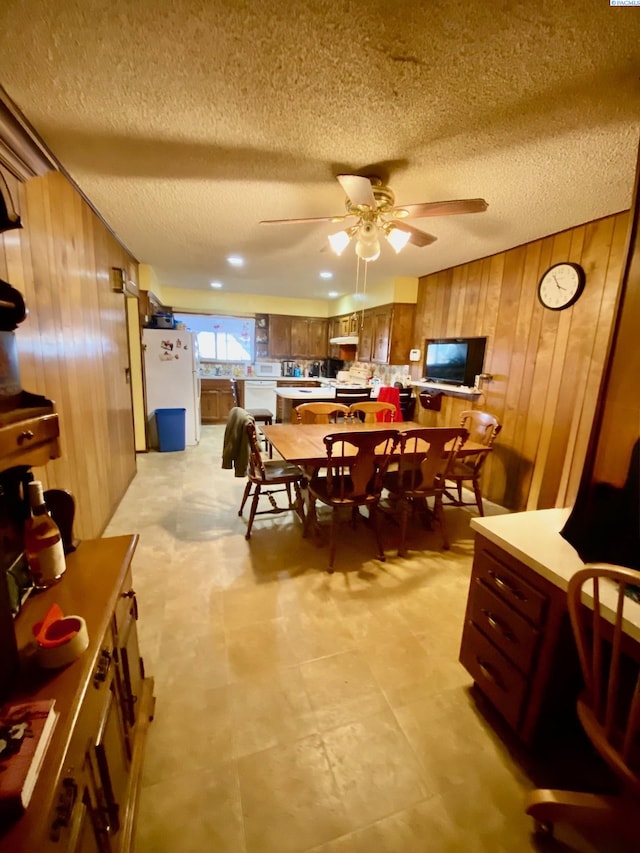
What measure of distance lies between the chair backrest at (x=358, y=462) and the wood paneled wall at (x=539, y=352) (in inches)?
60.2

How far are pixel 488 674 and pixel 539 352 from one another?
8.84 ft

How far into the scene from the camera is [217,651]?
67.6 inches

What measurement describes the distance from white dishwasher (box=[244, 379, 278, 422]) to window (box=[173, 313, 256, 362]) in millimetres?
742

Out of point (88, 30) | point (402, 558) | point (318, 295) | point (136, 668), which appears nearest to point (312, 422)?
point (402, 558)

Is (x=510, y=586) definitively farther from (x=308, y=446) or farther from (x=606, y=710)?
(x=308, y=446)

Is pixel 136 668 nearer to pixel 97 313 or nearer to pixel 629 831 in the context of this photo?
pixel 629 831

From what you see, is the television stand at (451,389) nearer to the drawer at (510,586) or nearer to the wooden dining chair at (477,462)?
the wooden dining chair at (477,462)

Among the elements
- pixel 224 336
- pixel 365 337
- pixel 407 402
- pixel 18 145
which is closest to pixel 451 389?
pixel 407 402

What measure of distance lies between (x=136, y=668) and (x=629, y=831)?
5.07 feet

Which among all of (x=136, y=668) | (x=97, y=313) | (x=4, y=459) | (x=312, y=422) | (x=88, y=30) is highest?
(x=88, y=30)

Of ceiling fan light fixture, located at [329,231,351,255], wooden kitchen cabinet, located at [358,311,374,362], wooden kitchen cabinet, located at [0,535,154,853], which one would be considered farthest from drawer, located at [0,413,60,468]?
wooden kitchen cabinet, located at [358,311,374,362]

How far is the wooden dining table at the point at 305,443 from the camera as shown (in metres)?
2.32

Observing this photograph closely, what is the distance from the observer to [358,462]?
7.56ft

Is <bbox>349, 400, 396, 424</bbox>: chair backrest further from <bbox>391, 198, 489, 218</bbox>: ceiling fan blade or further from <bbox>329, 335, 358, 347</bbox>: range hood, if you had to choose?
<bbox>329, 335, 358, 347</bbox>: range hood
